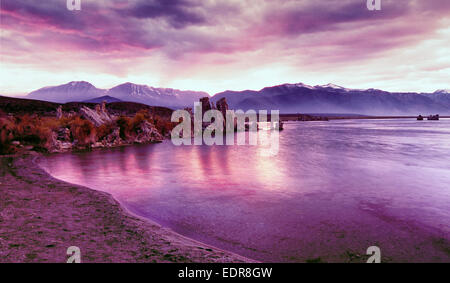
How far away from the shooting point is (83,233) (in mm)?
8906

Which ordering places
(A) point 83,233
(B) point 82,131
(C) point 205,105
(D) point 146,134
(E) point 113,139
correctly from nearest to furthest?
1. (A) point 83,233
2. (B) point 82,131
3. (E) point 113,139
4. (D) point 146,134
5. (C) point 205,105

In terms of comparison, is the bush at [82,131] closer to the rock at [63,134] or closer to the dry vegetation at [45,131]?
the dry vegetation at [45,131]

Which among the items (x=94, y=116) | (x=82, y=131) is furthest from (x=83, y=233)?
(x=94, y=116)

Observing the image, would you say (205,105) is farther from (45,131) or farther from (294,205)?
(294,205)

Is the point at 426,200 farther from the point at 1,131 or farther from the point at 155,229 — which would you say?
the point at 1,131

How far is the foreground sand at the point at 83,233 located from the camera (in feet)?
23.9

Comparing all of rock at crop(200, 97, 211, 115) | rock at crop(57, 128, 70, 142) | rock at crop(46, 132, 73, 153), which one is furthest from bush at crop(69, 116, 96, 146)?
rock at crop(200, 97, 211, 115)

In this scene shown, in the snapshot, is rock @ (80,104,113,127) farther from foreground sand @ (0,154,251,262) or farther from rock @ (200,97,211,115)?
rock @ (200,97,211,115)

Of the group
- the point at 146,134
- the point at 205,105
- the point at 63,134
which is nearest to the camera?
the point at 63,134

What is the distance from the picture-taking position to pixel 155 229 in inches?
396

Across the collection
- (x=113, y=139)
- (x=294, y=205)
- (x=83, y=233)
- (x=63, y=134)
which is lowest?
(x=294, y=205)

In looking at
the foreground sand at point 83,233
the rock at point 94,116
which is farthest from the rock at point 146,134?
the foreground sand at point 83,233

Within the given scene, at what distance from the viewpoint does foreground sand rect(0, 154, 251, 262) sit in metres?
7.29
